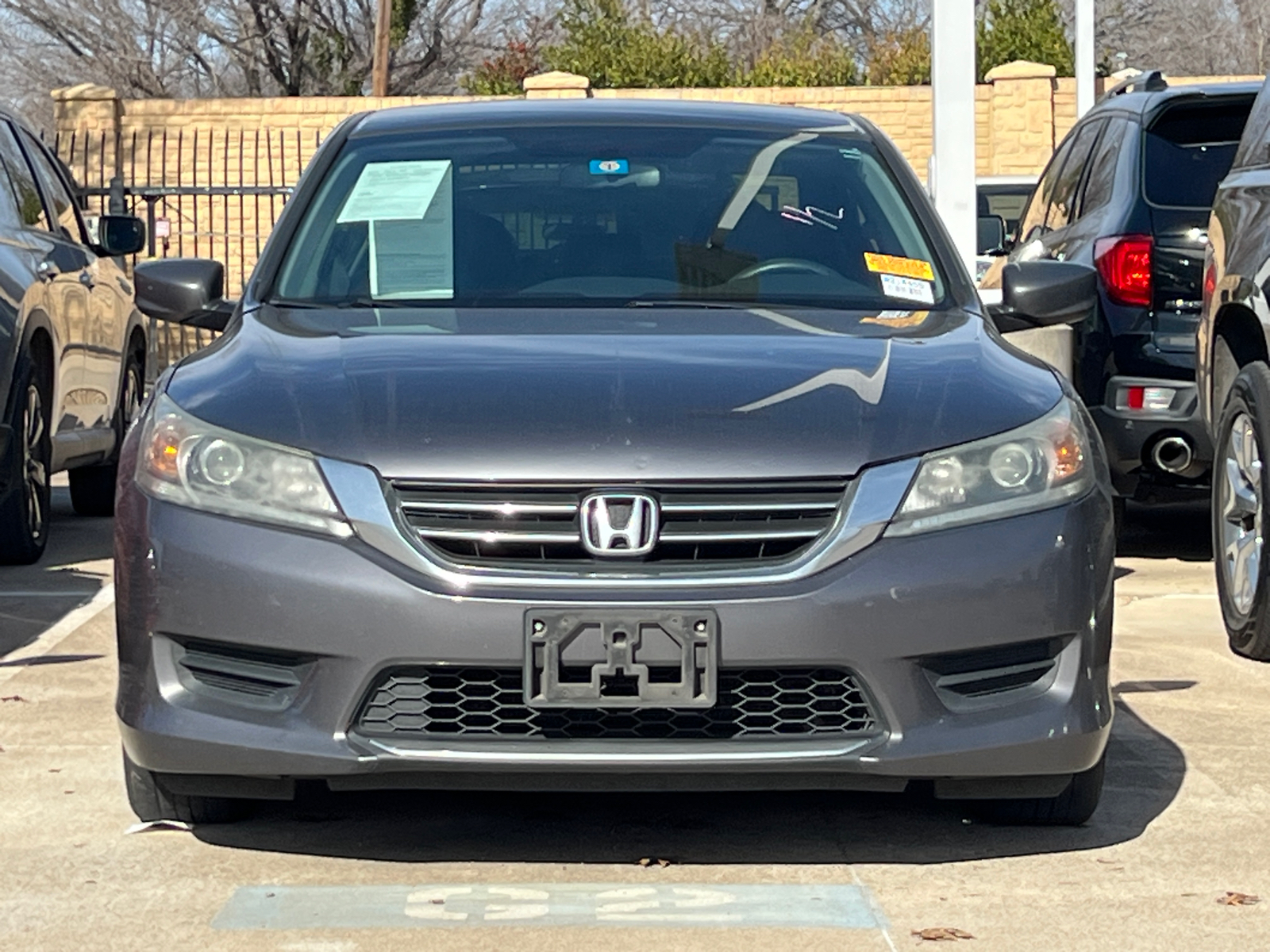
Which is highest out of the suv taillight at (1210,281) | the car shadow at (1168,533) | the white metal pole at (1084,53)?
the white metal pole at (1084,53)

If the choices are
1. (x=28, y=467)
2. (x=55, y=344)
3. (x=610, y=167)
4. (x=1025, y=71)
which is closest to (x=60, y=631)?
(x=28, y=467)

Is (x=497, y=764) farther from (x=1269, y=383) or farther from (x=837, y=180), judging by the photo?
(x=1269, y=383)

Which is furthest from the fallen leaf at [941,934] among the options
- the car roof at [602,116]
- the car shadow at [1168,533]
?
the car shadow at [1168,533]

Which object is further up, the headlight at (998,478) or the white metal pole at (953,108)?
the white metal pole at (953,108)

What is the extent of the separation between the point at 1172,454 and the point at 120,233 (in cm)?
450

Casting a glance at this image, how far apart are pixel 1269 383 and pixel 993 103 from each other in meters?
23.0

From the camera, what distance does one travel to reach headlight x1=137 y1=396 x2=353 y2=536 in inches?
165

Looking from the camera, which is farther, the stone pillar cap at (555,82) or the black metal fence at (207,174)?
the stone pillar cap at (555,82)

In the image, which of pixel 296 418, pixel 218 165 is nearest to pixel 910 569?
pixel 296 418

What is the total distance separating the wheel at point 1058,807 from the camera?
15.2 ft

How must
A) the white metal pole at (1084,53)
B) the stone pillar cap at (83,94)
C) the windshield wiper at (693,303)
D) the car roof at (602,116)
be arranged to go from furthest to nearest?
the stone pillar cap at (83,94), the white metal pole at (1084,53), the car roof at (602,116), the windshield wiper at (693,303)

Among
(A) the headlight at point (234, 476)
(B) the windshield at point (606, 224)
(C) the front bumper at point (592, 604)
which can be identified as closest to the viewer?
(C) the front bumper at point (592, 604)

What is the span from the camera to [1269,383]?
21.6 feet

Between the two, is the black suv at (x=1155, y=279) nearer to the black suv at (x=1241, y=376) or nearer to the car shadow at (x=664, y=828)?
the black suv at (x=1241, y=376)
